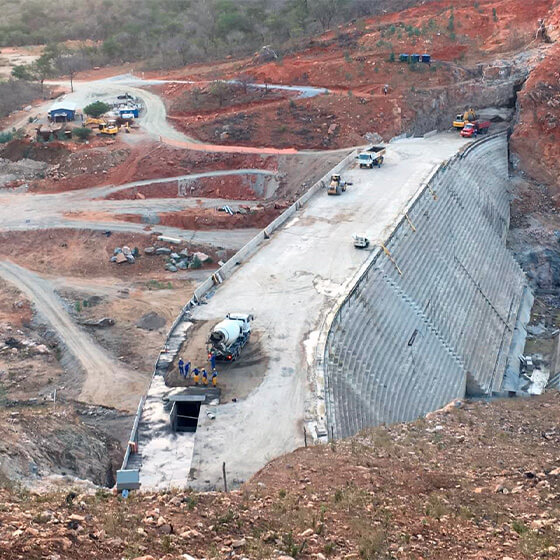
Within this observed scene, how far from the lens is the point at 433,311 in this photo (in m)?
34.6

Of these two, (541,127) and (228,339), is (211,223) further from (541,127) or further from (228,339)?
(541,127)

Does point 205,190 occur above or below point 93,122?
below

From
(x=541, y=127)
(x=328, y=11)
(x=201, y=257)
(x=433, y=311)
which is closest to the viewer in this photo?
(x=433, y=311)

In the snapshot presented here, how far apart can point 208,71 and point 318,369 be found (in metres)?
47.2

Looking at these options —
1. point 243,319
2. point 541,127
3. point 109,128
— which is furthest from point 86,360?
point 541,127

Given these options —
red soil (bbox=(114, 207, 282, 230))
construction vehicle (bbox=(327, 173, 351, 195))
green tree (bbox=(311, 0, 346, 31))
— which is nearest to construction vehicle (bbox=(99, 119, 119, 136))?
red soil (bbox=(114, 207, 282, 230))

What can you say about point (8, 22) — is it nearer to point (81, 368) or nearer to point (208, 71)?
point (208, 71)

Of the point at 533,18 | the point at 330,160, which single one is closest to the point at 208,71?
the point at 330,160

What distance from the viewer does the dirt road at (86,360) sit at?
3038cm

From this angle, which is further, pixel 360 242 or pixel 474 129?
pixel 474 129

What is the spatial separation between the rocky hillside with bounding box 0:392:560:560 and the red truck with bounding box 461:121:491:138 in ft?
117

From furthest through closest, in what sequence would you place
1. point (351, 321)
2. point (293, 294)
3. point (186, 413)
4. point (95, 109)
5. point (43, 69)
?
point (43, 69) → point (95, 109) → point (293, 294) → point (351, 321) → point (186, 413)

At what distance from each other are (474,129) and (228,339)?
110 feet

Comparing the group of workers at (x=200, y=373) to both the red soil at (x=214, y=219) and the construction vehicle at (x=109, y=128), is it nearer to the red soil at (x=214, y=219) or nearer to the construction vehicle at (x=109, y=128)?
the red soil at (x=214, y=219)
